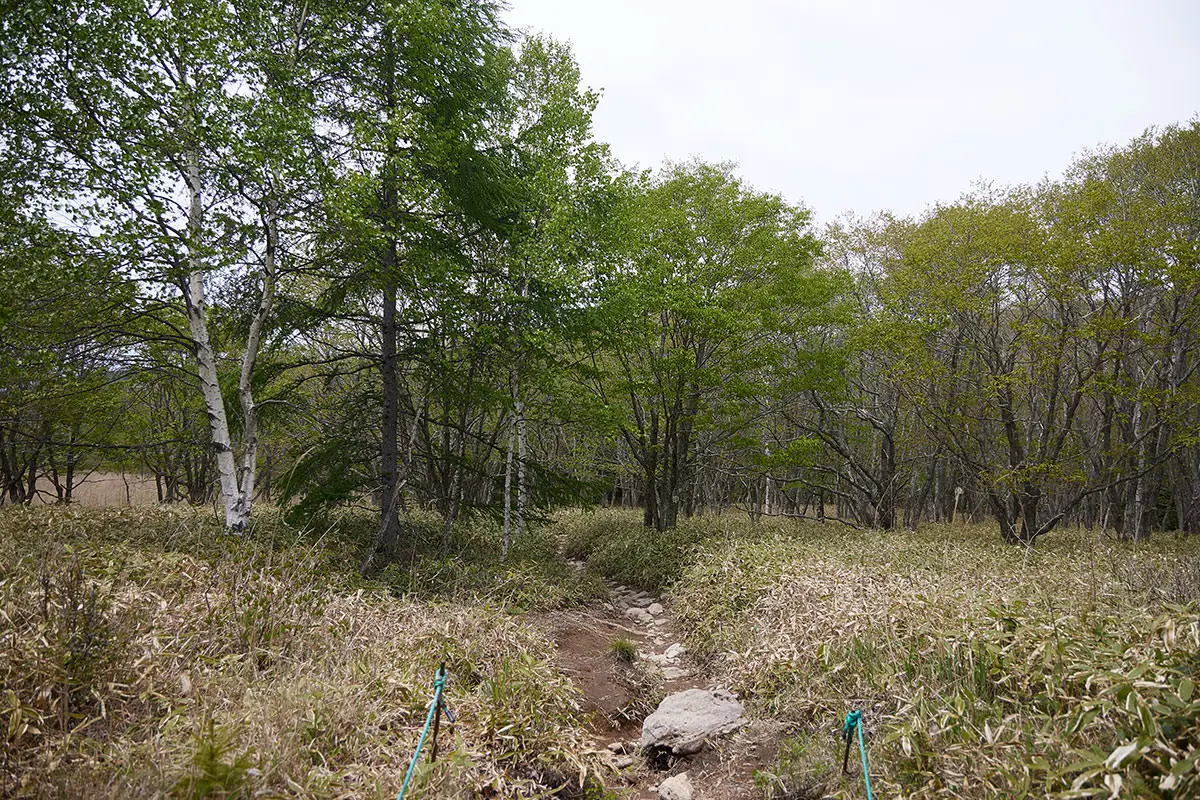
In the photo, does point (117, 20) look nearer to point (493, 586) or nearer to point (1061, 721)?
point (493, 586)

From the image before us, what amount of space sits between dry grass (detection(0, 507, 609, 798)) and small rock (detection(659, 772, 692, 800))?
616 millimetres

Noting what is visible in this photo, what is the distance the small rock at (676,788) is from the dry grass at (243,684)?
2.02 ft

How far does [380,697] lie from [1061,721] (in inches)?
166

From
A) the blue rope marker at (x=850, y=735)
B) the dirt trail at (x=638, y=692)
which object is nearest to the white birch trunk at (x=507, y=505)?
the dirt trail at (x=638, y=692)

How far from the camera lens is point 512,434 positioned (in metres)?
10.6

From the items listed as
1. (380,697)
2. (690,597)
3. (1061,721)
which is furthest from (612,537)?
(1061,721)

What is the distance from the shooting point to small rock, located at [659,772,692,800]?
4043 millimetres

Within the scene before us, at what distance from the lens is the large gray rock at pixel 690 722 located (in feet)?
15.1

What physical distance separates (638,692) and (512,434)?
577cm

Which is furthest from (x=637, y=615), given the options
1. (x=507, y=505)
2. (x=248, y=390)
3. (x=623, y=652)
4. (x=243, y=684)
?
(x=248, y=390)

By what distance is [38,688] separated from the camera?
3012mm

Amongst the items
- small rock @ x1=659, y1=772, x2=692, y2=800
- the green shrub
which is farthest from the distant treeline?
small rock @ x1=659, y1=772, x2=692, y2=800

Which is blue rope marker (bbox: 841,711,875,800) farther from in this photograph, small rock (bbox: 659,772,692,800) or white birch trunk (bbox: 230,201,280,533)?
white birch trunk (bbox: 230,201,280,533)

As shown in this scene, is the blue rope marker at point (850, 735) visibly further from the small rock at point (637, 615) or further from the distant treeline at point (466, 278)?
the distant treeline at point (466, 278)
